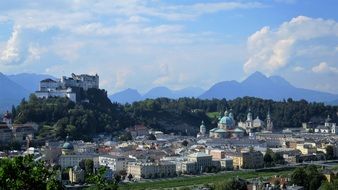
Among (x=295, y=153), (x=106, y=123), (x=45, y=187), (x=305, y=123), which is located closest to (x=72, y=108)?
(x=106, y=123)

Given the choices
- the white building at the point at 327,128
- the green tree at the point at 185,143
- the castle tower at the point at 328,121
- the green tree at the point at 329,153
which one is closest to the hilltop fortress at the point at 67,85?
the green tree at the point at 185,143

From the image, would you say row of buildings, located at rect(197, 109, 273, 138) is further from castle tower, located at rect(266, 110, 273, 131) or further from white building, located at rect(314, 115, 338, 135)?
white building, located at rect(314, 115, 338, 135)

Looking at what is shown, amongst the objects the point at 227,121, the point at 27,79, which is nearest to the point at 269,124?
the point at 227,121

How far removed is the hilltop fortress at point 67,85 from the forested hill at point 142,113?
32.2 inches

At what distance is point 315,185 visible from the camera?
20859 millimetres

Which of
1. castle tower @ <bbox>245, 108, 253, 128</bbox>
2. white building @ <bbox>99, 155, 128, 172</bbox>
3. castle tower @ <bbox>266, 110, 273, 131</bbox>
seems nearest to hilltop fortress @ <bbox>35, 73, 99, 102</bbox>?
castle tower @ <bbox>245, 108, 253, 128</bbox>

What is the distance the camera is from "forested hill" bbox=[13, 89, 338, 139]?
37781 millimetres

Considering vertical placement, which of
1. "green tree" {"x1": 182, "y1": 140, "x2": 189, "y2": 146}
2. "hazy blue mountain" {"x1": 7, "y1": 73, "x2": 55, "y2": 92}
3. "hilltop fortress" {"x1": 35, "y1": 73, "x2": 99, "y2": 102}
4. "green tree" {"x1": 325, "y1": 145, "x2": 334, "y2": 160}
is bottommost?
"green tree" {"x1": 325, "y1": 145, "x2": 334, "y2": 160}

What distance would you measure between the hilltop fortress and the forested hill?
82cm

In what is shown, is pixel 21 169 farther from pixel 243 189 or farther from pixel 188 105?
pixel 188 105

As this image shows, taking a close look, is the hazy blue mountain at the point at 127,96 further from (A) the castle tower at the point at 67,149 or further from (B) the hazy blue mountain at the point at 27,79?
(A) the castle tower at the point at 67,149

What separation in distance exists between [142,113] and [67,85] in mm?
7334

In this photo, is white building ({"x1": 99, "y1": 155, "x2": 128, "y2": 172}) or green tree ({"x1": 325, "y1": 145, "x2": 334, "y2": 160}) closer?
white building ({"x1": 99, "y1": 155, "x2": 128, "y2": 172})

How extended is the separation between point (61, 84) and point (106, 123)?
5094 mm
